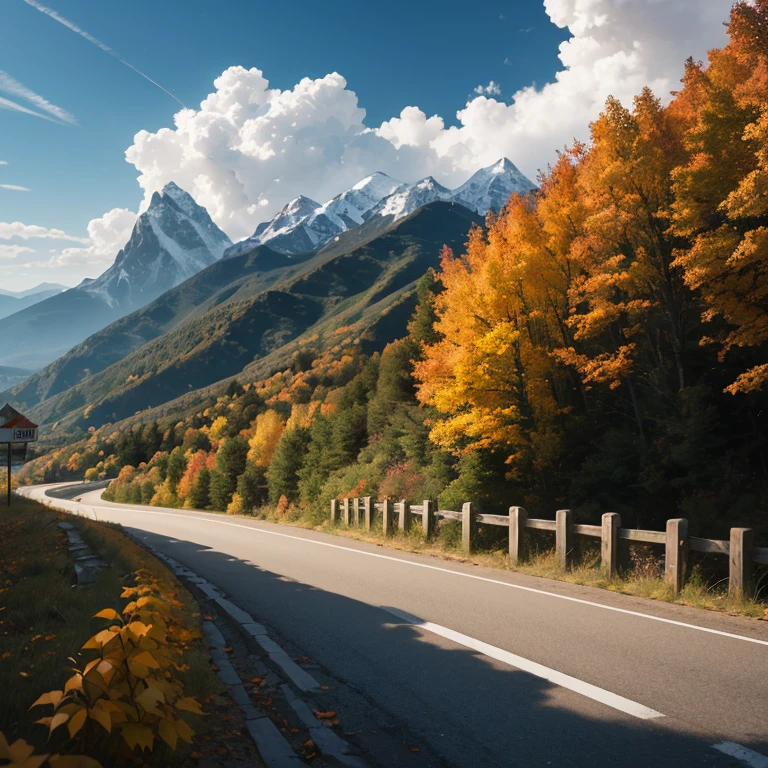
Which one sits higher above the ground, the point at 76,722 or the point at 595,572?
the point at 76,722

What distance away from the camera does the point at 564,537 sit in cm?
1058

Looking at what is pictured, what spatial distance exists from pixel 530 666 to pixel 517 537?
21.4 feet

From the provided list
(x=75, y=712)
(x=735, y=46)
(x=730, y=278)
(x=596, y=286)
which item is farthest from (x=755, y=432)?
(x=75, y=712)

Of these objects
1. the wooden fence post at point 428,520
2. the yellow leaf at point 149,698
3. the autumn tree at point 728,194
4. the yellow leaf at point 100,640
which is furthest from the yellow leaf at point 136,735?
the autumn tree at point 728,194

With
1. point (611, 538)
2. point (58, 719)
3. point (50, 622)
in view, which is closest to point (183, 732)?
point (58, 719)

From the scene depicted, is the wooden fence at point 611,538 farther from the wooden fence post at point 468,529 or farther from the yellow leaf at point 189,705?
the yellow leaf at point 189,705

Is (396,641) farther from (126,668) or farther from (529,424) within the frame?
(529,424)

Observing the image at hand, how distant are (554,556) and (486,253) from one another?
14.9 meters

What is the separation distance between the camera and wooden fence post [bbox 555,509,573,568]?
10.5m

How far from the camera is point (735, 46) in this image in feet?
62.6

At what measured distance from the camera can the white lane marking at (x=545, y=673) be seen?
4.33 m

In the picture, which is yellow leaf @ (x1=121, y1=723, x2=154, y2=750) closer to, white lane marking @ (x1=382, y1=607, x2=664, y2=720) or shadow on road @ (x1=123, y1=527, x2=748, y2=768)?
shadow on road @ (x1=123, y1=527, x2=748, y2=768)

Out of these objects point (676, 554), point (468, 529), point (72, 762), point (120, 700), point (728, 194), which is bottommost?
point (468, 529)

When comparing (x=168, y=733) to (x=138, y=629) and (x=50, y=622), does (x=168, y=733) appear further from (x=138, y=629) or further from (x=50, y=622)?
(x=50, y=622)
